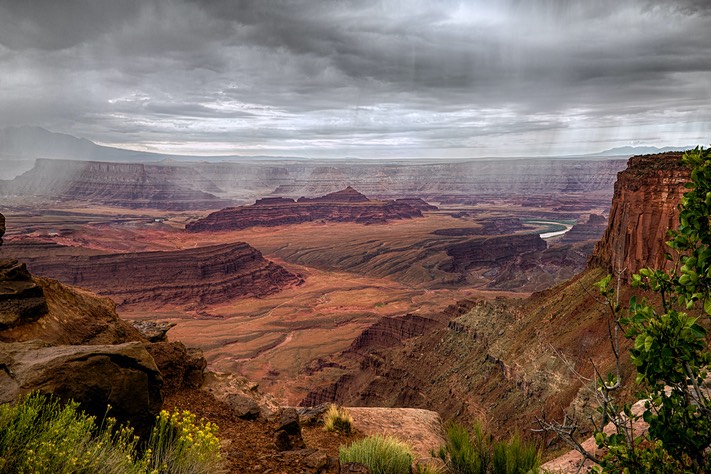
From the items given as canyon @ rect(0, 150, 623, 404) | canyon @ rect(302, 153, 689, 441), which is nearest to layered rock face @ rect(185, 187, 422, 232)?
canyon @ rect(0, 150, 623, 404)

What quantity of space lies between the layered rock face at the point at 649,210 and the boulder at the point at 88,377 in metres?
23.4

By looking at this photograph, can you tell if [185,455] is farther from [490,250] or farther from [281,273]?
[490,250]

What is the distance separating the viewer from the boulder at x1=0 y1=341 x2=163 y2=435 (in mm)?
4316

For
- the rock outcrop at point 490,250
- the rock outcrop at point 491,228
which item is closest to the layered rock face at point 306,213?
the rock outcrop at point 491,228

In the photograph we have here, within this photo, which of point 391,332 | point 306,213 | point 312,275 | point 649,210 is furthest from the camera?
point 306,213

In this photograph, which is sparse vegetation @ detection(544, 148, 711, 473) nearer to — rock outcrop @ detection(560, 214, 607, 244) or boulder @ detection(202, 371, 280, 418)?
boulder @ detection(202, 371, 280, 418)

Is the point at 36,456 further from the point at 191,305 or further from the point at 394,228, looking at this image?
the point at 394,228

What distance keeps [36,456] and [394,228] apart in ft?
458

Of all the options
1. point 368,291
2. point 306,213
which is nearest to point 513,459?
point 368,291

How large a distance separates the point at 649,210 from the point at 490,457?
2387cm

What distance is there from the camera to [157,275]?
75.1m

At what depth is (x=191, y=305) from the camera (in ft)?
232

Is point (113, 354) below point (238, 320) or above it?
above

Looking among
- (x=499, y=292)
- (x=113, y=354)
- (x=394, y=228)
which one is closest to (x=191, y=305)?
(x=499, y=292)
